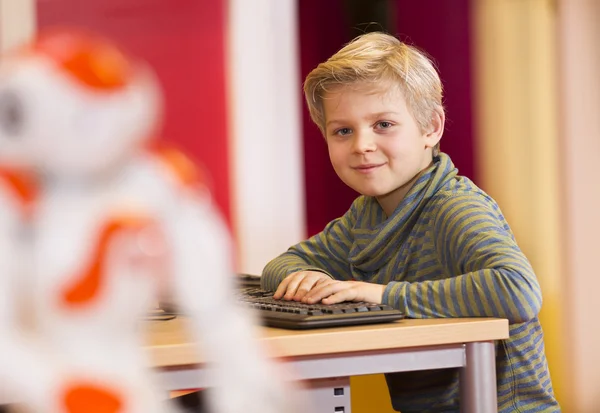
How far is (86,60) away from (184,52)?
6.24ft

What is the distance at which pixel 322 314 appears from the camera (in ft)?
3.65

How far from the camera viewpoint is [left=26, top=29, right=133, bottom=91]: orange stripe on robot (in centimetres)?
60

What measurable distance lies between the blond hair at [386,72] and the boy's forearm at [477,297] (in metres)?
0.37

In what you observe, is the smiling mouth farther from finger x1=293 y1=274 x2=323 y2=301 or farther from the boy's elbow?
the boy's elbow

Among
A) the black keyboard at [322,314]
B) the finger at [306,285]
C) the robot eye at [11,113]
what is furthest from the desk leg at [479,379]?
the robot eye at [11,113]

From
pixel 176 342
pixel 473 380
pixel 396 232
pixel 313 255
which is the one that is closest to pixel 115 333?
pixel 176 342

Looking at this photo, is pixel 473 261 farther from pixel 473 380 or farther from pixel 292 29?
pixel 292 29

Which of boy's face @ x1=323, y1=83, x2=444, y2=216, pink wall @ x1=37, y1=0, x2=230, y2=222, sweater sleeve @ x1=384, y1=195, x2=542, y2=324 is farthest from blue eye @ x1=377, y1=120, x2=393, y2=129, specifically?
pink wall @ x1=37, y1=0, x2=230, y2=222

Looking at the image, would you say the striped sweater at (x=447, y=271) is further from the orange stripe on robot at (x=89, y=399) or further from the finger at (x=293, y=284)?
the orange stripe on robot at (x=89, y=399)

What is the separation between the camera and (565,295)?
2.62 metres

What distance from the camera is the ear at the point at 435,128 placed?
153 cm

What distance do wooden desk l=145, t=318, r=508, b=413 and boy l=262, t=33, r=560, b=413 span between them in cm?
7

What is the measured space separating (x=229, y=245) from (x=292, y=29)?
6.44ft

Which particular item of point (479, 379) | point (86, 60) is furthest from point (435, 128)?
point (86, 60)
